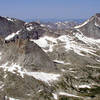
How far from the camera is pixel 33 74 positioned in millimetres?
165875

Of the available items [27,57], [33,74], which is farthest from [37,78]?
[27,57]

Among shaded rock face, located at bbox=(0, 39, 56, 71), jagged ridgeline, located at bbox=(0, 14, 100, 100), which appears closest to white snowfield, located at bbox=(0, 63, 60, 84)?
jagged ridgeline, located at bbox=(0, 14, 100, 100)

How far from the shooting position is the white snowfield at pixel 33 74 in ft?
531

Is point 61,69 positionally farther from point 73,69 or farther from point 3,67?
point 3,67

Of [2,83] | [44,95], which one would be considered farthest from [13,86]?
[44,95]

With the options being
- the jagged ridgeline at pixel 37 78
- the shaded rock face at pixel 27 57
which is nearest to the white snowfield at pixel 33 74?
the jagged ridgeline at pixel 37 78

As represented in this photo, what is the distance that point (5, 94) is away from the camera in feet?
445

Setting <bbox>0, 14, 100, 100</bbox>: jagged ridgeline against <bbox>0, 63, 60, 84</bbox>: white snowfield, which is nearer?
<bbox>0, 14, 100, 100</bbox>: jagged ridgeline

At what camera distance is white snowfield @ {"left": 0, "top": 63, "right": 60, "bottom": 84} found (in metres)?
162

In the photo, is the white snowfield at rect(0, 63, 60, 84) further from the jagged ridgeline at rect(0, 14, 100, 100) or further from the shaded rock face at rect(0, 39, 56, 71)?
the shaded rock face at rect(0, 39, 56, 71)

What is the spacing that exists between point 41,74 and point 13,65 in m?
21.9

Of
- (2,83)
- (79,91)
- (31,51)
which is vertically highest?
(31,51)

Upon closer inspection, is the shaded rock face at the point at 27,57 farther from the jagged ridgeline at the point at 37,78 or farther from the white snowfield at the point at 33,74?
the white snowfield at the point at 33,74

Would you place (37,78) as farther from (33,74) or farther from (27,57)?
(27,57)
